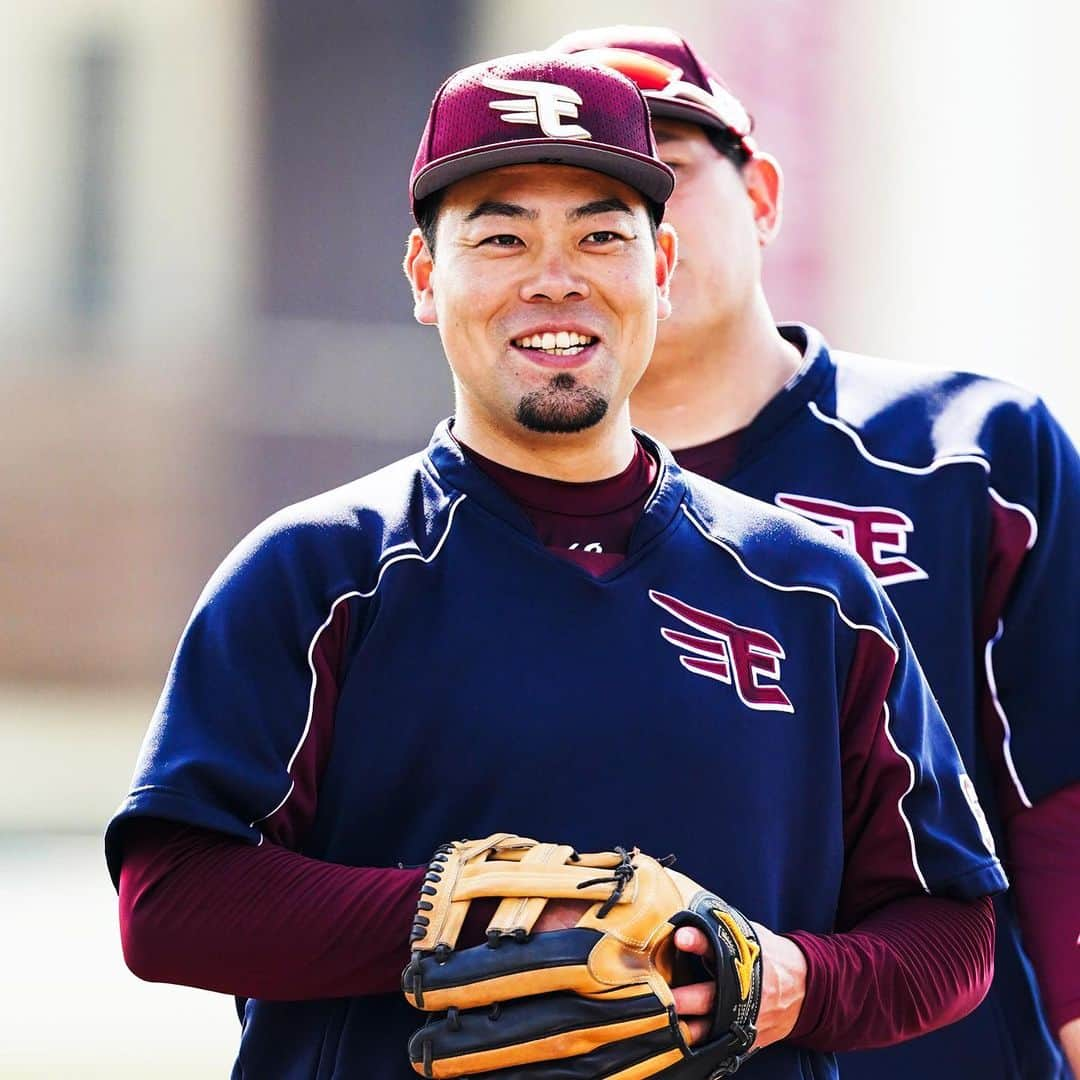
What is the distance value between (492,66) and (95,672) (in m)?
7.12

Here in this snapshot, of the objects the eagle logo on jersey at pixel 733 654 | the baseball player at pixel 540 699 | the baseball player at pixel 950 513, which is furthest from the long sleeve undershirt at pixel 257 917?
the baseball player at pixel 950 513

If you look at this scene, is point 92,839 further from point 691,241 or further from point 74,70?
point 691,241

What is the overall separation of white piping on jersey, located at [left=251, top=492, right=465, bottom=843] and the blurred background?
685 centimetres

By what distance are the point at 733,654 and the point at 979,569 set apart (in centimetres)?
68

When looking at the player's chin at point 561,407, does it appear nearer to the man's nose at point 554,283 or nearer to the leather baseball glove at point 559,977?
the man's nose at point 554,283

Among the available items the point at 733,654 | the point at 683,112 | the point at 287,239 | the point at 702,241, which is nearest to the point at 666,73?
the point at 683,112

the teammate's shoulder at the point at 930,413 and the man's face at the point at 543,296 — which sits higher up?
the man's face at the point at 543,296

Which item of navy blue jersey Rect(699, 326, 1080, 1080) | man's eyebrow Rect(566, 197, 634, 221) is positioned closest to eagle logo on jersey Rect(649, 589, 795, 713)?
man's eyebrow Rect(566, 197, 634, 221)

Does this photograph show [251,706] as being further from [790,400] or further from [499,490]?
[790,400]

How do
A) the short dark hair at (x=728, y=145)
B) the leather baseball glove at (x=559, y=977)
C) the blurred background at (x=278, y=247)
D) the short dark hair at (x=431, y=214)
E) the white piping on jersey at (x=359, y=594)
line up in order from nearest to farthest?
the leather baseball glove at (x=559, y=977) < the white piping on jersey at (x=359, y=594) < the short dark hair at (x=431, y=214) < the short dark hair at (x=728, y=145) < the blurred background at (x=278, y=247)

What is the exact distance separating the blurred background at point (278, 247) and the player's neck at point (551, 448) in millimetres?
6771

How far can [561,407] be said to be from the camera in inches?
72.6

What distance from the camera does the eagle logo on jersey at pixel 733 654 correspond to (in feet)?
5.87

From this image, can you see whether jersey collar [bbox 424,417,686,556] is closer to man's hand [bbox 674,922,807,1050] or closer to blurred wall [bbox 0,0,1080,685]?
man's hand [bbox 674,922,807,1050]
